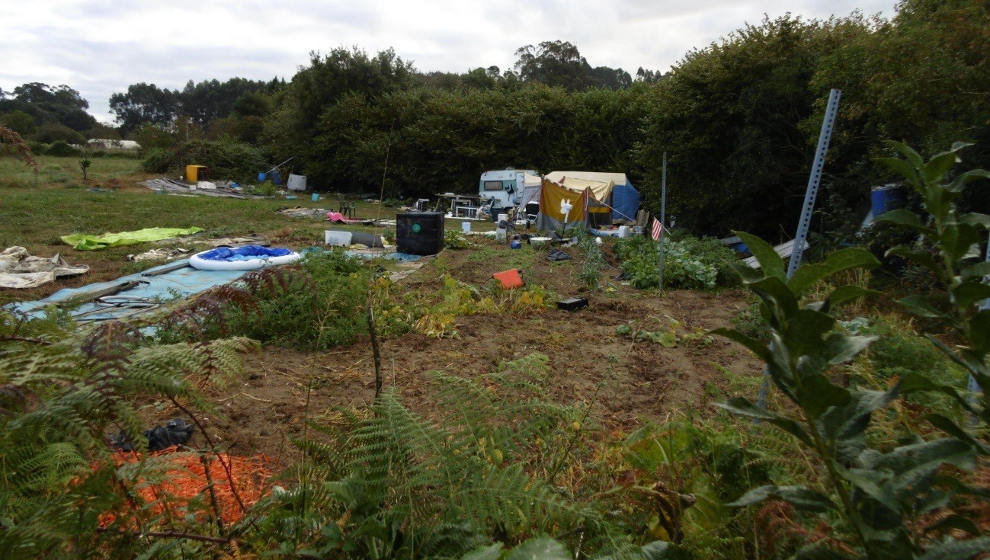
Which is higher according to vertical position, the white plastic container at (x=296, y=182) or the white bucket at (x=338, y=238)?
the white plastic container at (x=296, y=182)

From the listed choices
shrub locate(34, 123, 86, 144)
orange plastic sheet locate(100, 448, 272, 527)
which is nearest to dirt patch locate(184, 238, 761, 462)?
orange plastic sheet locate(100, 448, 272, 527)

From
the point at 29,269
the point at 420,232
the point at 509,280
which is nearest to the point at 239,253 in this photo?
the point at 29,269

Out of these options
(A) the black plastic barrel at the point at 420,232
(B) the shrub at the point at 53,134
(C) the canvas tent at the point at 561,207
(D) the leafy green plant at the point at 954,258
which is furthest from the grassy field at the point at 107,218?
(B) the shrub at the point at 53,134

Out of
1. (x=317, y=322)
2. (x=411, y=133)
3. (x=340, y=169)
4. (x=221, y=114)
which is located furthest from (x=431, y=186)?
(x=221, y=114)

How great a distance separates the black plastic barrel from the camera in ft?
38.2

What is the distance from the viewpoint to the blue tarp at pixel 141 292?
21.1 ft

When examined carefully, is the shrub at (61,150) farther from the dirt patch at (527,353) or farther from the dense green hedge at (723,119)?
the dirt patch at (527,353)

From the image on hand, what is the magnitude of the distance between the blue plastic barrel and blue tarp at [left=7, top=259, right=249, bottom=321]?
9691 millimetres

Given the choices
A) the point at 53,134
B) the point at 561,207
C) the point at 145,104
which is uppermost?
the point at 145,104

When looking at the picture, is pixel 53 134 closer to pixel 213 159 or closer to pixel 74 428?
pixel 213 159

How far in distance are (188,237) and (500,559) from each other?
13.1 meters

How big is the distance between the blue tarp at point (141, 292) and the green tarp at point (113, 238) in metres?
2.46

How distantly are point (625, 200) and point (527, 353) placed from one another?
14661mm

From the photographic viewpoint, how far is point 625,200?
18719 mm
